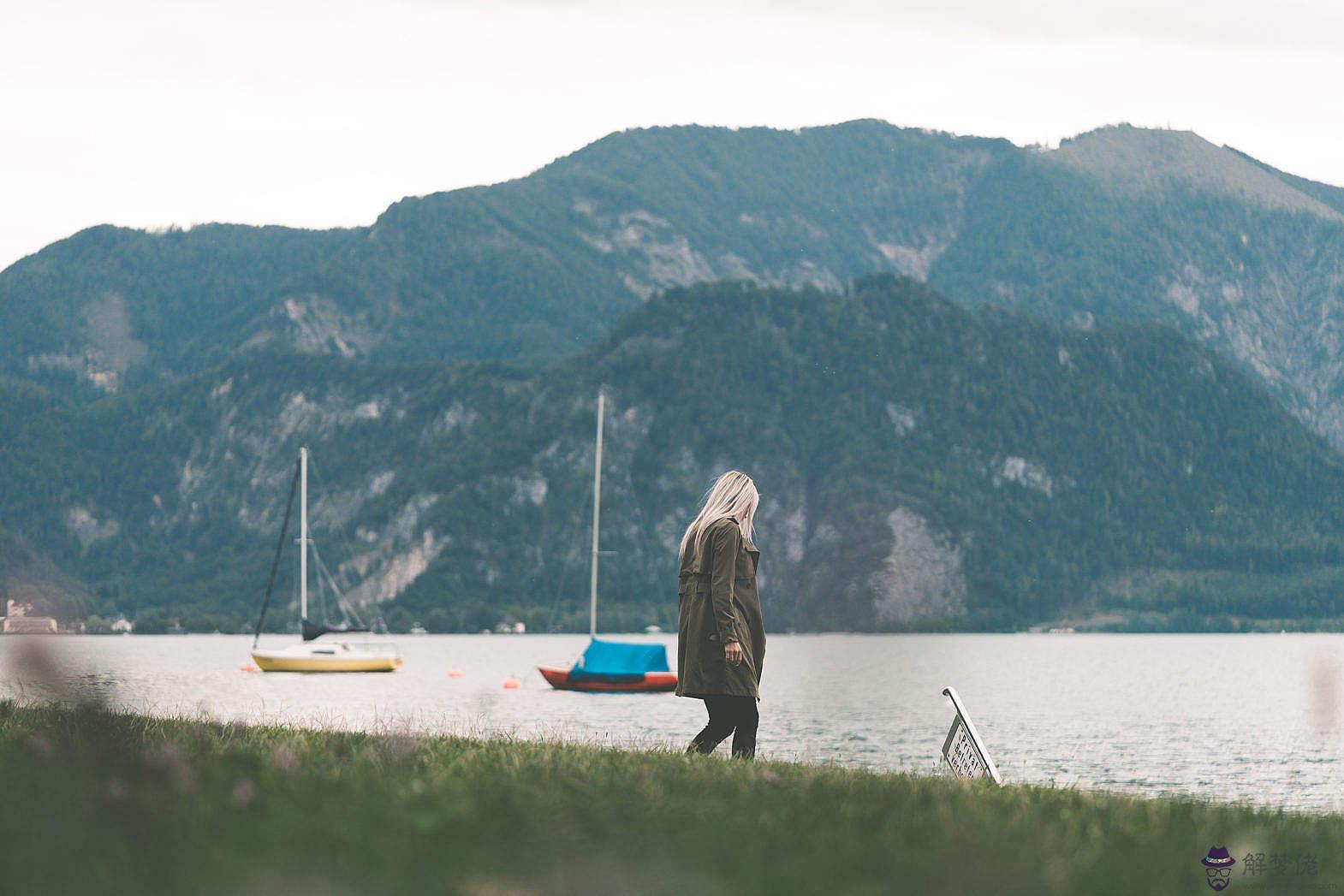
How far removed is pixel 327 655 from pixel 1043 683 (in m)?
46.0

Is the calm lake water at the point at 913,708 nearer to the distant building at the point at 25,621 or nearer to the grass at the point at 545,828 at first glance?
the distant building at the point at 25,621

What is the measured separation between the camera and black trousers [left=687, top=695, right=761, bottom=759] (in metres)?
13.2

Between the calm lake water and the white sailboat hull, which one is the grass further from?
the white sailboat hull

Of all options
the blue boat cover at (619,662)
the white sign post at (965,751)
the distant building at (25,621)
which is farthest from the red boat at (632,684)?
the distant building at (25,621)

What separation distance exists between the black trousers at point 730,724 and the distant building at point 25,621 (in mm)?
5614

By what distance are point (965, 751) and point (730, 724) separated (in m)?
2.00

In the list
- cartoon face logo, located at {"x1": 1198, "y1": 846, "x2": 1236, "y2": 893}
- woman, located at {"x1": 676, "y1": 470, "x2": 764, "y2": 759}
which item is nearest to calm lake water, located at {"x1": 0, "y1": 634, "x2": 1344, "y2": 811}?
woman, located at {"x1": 676, "y1": 470, "x2": 764, "y2": 759}

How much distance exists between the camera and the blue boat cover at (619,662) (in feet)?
252

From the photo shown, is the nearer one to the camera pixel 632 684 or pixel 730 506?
pixel 730 506

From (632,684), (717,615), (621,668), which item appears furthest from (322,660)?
(717,615)

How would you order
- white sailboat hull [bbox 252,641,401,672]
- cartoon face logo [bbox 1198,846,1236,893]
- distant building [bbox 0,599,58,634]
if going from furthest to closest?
1. white sailboat hull [bbox 252,641,401,672]
2. distant building [bbox 0,599,58,634]
3. cartoon face logo [bbox 1198,846,1236,893]

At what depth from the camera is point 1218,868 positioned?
7957 mm

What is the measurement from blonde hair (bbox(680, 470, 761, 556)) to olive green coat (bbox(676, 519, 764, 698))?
6 cm

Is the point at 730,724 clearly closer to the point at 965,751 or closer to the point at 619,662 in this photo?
the point at 965,751
